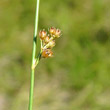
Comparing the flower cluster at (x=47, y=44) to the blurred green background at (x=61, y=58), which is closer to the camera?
the flower cluster at (x=47, y=44)

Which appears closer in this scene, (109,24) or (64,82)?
(64,82)

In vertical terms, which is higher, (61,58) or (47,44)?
(61,58)

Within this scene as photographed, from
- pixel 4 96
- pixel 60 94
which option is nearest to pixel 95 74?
pixel 60 94

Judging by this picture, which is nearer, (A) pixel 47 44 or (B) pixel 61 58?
(A) pixel 47 44

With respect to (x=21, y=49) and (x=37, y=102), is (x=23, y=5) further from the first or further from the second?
(x=37, y=102)

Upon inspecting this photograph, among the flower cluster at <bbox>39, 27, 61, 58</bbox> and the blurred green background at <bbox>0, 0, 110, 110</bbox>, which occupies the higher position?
the blurred green background at <bbox>0, 0, 110, 110</bbox>

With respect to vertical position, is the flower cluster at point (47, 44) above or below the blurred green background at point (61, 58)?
below

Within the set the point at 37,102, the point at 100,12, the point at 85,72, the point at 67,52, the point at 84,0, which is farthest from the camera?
the point at 84,0

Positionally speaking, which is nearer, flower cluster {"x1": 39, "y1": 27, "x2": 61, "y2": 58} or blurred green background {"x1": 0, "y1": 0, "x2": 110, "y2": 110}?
flower cluster {"x1": 39, "y1": 27, "x2": 61, "y2": 58}
